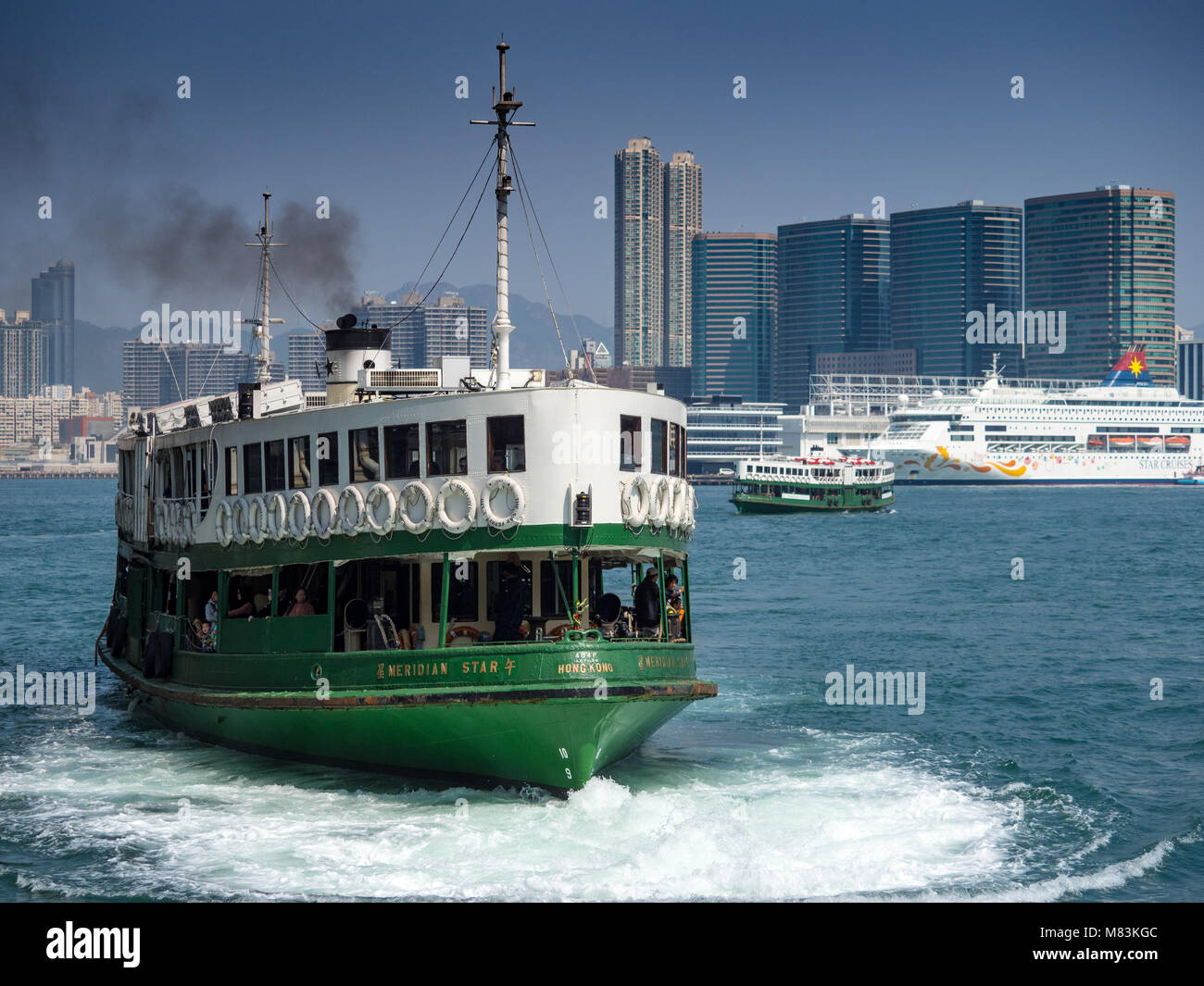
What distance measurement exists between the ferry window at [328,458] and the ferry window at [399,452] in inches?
45.6

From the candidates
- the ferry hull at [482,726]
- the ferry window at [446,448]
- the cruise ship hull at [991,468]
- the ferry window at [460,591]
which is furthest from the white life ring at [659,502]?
the cruise ship hull at [991,468]

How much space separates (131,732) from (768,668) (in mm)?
16110

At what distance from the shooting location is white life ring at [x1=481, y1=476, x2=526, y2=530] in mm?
20688

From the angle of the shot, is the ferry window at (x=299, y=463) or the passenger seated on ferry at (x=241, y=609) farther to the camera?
the passenger seated on ferry at (x=241, y=609)

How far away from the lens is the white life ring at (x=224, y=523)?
24953mm

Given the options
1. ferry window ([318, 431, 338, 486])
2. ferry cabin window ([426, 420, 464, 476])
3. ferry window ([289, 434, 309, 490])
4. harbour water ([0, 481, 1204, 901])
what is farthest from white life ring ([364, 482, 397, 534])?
harbour water ([0, 481, 1204, 901])

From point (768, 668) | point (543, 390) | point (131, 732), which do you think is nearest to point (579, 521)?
point (543, 390)

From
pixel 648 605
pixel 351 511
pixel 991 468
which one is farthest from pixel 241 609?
pixel 991 468

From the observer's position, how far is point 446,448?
70.4 ft

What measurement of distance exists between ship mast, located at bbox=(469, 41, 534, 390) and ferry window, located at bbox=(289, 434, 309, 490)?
332 cm

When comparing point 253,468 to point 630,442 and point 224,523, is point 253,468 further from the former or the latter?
point 630,442

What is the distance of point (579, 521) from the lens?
20.6 metres

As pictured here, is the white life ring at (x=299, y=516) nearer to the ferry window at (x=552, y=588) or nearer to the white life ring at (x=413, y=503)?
the white life ring at (x=413, y=503)
